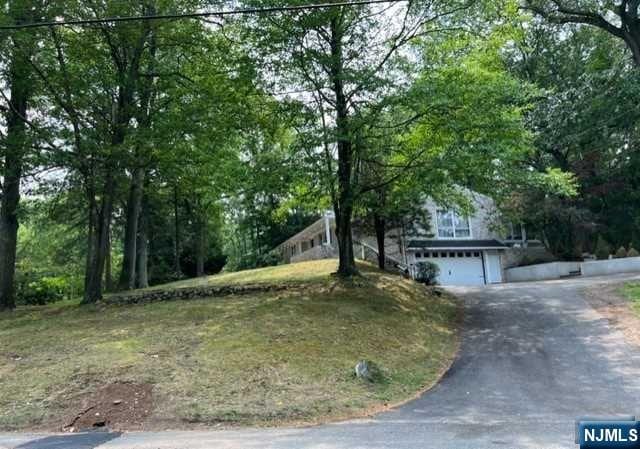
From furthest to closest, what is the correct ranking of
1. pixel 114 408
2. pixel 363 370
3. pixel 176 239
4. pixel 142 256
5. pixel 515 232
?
pixel 515 232 → pixel 176 239 → pixel 142 256 → pixel 363 370 → pixel 114 408

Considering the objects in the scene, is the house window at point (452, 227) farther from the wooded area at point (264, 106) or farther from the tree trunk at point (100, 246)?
the tree trunk at point (100, 246)

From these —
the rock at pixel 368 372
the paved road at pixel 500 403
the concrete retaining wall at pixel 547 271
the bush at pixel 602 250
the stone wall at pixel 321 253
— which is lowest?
the paved road at pixel 500 403

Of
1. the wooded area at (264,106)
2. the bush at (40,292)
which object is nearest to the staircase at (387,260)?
the wooded area at (264,106)

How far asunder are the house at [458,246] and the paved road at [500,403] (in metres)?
13.0

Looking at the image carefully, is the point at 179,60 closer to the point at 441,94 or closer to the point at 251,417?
the point at 441,94

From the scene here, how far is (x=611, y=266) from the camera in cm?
2767

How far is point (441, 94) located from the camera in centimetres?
1370

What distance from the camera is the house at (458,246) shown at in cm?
2833

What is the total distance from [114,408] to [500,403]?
21.5 feet

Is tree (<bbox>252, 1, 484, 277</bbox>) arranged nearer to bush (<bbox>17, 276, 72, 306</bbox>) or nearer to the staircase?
the staircase

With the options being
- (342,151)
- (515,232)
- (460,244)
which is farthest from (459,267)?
(342,151)

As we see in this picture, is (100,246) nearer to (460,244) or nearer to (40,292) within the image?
(40,292)

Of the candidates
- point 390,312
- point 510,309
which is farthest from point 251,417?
point 510,309

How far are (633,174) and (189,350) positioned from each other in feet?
98.5
